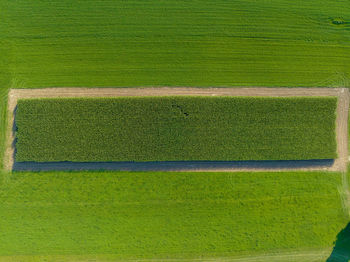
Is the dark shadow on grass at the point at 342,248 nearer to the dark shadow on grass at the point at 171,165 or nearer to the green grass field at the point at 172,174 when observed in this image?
the green grass field at the point at 172,174

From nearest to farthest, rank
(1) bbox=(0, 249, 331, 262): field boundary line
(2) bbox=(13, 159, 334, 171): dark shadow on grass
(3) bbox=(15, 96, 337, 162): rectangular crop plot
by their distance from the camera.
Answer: (1) bbox=(0, 249, 331, 262): field boundary line
(3) bbox=(15, 96, 337, 162): rectangular crop plot
(2) bbox=(13, 159, 334, 171): dark shadow on grass

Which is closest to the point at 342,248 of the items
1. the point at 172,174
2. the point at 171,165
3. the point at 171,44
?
the point at 172,174

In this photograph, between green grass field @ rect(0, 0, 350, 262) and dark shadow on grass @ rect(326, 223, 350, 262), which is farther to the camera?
dark shadow on grass @ rect(326, 223, 350, 262)

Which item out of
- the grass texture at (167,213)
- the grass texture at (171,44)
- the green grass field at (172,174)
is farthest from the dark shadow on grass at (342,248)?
the grass texture at (171,44)

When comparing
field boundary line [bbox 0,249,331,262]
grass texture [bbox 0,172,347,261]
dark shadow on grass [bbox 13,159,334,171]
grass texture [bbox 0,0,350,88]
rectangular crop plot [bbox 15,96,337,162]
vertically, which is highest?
grass texture [bbox 0,0,350,88]

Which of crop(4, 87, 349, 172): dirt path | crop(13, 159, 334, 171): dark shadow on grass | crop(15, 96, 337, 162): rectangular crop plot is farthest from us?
crop(4, 87, 349, 172): dirt path

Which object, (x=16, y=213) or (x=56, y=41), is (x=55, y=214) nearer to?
(x=16, y=213)

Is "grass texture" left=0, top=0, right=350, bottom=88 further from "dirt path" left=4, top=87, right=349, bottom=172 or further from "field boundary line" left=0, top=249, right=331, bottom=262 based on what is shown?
"field boundary line" left=0, top=249, right=331, bottom=262

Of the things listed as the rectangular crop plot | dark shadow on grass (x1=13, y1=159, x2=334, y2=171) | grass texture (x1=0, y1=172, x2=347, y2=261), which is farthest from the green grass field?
the rectangular crop plot
